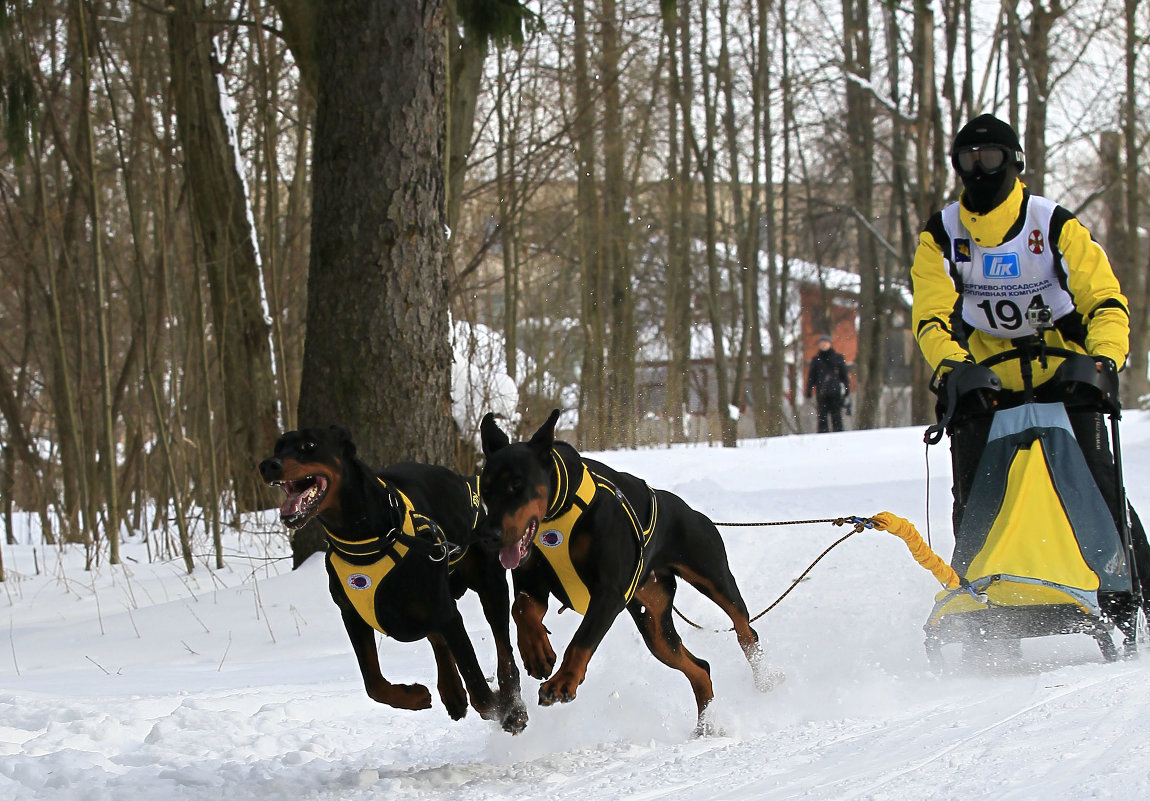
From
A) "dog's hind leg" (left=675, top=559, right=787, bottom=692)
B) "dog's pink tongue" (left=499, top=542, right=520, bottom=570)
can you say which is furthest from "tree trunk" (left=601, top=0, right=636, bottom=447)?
"dog's pink tongue" (left=499, top=542, right=520, bottom=570)

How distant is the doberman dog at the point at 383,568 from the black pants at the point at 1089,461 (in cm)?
221

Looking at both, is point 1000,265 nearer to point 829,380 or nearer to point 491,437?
point 491,437

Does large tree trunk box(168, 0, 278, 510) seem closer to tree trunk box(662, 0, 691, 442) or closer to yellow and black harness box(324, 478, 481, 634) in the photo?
yellow and black harness box(324, 478, 481, 634)

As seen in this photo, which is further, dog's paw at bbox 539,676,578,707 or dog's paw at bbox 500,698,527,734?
dog's paw at bbox 500,698,527,734

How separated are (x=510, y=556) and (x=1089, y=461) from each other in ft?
8.67

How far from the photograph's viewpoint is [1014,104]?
2292cm

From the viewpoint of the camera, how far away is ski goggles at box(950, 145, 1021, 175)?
4.81m

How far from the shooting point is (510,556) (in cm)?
351

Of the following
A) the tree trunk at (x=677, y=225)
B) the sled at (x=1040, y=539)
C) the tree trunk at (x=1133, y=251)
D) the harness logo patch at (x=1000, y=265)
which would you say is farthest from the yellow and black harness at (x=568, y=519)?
the tree trunk at (x=1133, y=251)

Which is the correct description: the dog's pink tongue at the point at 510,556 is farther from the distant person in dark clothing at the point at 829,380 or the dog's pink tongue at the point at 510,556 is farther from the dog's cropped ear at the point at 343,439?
the distant person in dark clothing at the point at 829,380

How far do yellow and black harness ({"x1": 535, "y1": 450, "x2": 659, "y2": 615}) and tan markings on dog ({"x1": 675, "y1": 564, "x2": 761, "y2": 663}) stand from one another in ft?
1.85

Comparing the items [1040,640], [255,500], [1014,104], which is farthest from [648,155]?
[1040,640]

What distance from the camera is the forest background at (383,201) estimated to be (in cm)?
A: 725

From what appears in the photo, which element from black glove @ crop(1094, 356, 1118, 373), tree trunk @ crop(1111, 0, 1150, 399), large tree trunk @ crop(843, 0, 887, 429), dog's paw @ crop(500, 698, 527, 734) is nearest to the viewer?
dog's paw @ crop(500, 698, 527, 734)
